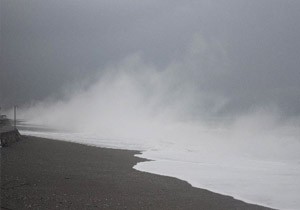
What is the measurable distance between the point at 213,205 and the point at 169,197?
1565 mm

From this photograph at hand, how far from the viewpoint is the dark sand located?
33.0ft

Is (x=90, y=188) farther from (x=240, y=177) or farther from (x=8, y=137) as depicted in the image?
(x=8, y=137)

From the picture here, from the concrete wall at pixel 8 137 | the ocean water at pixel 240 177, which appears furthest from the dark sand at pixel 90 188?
the concrete wall at pixel 8 137

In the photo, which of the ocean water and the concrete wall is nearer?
the ocean water

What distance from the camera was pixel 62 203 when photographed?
973 cm

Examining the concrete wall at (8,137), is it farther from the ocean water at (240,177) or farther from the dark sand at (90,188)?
the ocean water at (240,177)

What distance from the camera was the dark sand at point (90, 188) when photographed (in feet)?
33.0

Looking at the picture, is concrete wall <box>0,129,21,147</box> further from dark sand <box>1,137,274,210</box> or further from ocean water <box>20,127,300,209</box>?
ocean water <box>20,127,300,209</box>

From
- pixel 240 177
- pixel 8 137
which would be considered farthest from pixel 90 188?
pixel 8 137

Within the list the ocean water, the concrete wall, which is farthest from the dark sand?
the concrete wall

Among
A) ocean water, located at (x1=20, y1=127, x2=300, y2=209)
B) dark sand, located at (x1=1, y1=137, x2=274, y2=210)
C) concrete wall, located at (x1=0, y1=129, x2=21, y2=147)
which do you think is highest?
concrete wall, located at (x1=0, y1=129, x2=21, y2=147)

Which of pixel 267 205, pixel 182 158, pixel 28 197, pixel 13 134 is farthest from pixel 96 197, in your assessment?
pixel 13 134

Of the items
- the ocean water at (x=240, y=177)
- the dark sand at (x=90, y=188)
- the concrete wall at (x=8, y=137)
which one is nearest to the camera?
the dark sand at (x=90, y=188)

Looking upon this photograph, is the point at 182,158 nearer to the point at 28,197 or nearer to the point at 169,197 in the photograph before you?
the point at 169,197
